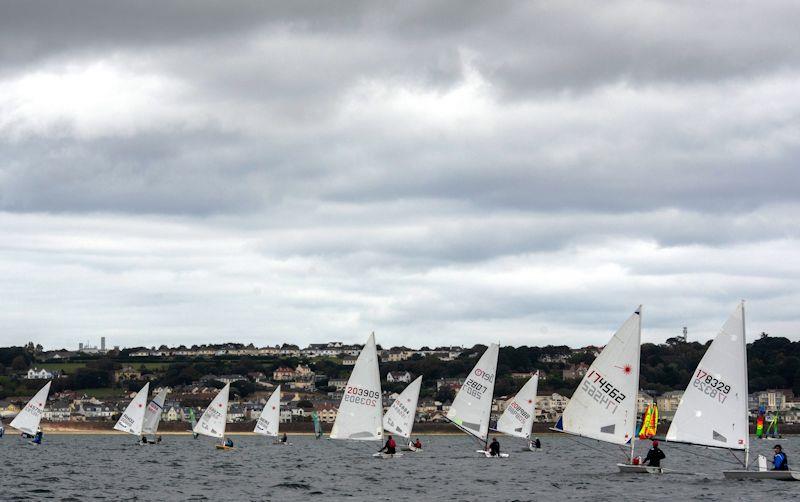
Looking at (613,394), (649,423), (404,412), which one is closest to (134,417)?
(404,412)

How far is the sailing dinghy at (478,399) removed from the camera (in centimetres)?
7112

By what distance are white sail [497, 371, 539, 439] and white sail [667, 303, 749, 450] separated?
39.9m

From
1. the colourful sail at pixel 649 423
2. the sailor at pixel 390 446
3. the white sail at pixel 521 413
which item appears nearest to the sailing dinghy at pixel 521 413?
the white sail at pixel 521 413

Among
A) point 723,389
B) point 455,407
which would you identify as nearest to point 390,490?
point 723,389

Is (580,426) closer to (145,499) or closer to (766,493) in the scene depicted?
(766,493)

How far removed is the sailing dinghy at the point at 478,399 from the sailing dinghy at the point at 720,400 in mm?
24786

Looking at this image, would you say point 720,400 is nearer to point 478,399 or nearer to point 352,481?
point 352,481

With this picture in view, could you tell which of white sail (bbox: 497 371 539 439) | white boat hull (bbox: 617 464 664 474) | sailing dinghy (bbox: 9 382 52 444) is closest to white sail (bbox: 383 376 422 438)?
white sail (bbox: 497 371 539 439)

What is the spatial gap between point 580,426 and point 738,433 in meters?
6.37

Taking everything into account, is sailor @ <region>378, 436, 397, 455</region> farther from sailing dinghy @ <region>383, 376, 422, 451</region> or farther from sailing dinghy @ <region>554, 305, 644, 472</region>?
sailing dinghy @ <region>554, 305, 644, 472</region>

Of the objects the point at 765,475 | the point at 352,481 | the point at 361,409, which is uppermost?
the point at 361,409

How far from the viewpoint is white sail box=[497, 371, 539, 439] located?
87250mm

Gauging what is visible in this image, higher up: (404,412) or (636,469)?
(404,412)

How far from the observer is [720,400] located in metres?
46.2
